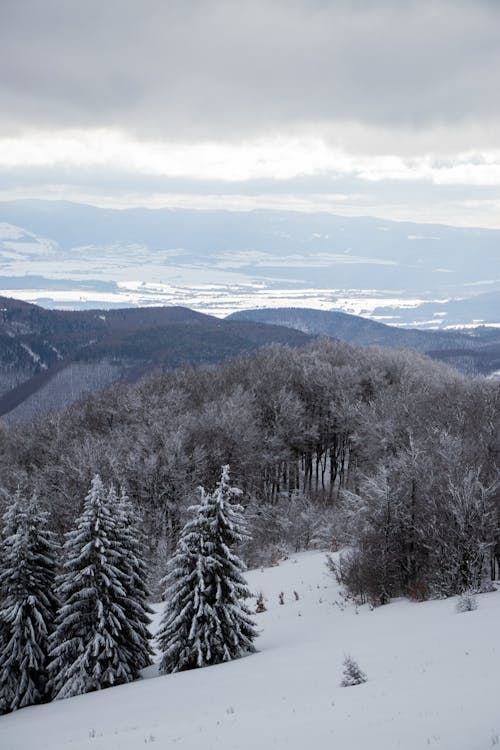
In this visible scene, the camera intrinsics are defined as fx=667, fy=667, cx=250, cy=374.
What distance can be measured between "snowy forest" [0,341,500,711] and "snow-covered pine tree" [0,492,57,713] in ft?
0.23

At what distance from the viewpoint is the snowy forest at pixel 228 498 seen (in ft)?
65.7

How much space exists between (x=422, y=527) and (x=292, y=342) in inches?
6777

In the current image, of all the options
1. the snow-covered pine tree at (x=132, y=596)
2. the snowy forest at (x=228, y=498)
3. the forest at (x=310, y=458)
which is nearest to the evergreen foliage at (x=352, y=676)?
the snowy forest at (x=228, y=498)

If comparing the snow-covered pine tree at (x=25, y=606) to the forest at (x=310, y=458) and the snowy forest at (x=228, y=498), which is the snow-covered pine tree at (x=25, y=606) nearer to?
the snowy forest at (x=228, y=498)

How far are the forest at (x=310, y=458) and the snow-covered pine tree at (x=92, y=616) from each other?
7.71 m

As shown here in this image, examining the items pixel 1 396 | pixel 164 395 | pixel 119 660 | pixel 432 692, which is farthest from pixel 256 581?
pixel 1 396

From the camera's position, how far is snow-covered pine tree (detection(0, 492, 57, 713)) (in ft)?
69.6

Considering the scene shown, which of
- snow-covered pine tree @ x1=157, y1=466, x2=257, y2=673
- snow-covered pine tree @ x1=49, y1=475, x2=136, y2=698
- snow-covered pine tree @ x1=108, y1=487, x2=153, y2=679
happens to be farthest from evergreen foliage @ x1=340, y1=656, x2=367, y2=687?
snow-covered pine tree @ x1=108, y1=487, x2=153, y2=679

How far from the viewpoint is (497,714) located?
32.5ft

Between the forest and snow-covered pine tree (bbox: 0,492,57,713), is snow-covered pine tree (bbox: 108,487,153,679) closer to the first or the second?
snow-covered pine tree (bbox: 0,492,57,713)

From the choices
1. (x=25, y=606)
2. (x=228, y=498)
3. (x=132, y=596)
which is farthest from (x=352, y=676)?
(x=25, y=606)

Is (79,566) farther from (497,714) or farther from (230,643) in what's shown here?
(497,714)

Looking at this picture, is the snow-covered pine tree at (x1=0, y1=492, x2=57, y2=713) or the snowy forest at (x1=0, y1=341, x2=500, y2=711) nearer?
the snowy forest at (x1=0, y1=341, x2=500, y2=711)

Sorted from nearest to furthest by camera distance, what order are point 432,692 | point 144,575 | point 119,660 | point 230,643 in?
point 432,692
point 230,643
point 119,660
point 144,575
